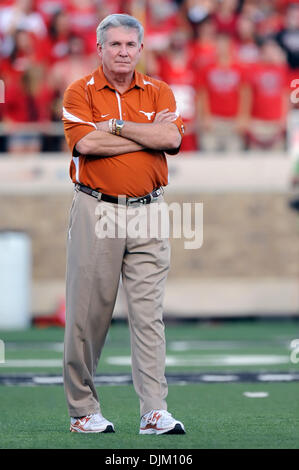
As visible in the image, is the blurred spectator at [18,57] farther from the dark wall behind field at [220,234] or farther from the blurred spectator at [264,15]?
the blurred spectator at [264,15]

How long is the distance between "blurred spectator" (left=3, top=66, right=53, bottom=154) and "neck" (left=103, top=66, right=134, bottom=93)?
810 cm

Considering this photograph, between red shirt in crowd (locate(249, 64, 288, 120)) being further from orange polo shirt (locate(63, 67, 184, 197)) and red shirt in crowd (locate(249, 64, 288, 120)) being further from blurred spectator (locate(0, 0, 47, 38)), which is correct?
orange polo shirt (locate(63, 67, 184, 197))

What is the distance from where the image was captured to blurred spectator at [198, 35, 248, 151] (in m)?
→ 13.6

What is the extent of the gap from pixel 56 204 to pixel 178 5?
3.79 meters

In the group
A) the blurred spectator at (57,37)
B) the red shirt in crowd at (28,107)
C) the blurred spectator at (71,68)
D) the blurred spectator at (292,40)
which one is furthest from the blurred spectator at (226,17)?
the red shirt in crowd at (28,107)

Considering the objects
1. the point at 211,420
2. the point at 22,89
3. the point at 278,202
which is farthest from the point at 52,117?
the point at 211,420

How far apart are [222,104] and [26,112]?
7.60ft

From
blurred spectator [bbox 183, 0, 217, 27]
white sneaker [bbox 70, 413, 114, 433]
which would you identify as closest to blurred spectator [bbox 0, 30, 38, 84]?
blurred spectator [bbox 183, 0, 217, 27]

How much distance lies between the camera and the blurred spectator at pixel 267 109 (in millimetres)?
13695

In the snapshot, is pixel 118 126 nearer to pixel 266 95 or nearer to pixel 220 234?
pixel 220 234

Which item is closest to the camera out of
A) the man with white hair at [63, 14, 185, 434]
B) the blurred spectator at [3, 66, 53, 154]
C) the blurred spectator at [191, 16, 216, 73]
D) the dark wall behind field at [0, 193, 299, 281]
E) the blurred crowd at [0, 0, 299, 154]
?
the man with white hair at [63, 14, 185, 434]

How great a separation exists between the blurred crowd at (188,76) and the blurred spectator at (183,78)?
0.01 m

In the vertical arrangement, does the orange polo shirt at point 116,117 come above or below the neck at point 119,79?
below

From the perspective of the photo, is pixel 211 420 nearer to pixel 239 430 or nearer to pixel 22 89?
pixel 239 430
